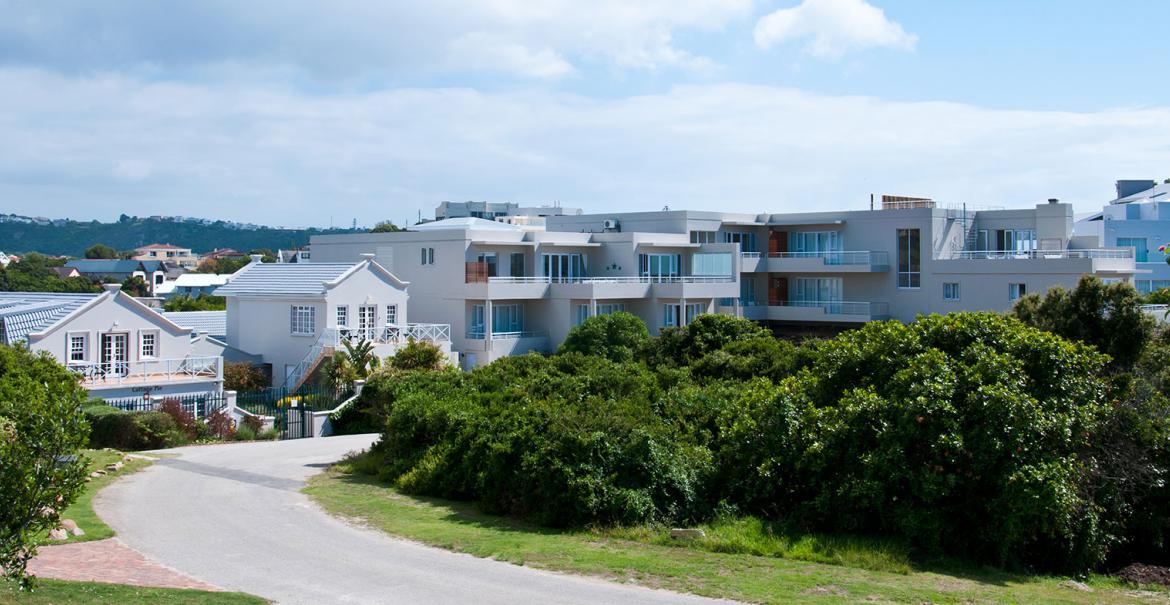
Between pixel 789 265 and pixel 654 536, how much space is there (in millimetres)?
45951

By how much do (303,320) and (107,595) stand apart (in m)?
36.4

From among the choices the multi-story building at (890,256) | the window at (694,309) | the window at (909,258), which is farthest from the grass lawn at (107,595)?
the window at (909,258)

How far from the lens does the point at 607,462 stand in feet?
64.2

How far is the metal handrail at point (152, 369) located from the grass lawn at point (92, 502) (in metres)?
12.5

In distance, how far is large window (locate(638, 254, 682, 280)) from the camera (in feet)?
191

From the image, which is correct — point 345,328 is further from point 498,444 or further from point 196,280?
point 196,280

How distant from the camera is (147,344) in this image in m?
42.5

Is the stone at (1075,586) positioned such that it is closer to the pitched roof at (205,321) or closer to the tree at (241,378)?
the tree at (241,378)

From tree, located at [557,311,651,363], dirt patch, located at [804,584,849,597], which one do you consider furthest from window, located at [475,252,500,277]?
dirt patch, located at [804,584,849,597]

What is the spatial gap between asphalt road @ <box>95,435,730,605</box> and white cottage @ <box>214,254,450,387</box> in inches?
908

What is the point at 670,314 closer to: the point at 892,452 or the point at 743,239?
the point at 743,239

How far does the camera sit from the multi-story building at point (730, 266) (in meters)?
54.4

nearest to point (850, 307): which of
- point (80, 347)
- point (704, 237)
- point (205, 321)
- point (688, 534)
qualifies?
point (704, 237)

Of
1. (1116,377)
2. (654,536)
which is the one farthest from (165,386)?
(1116,377)
